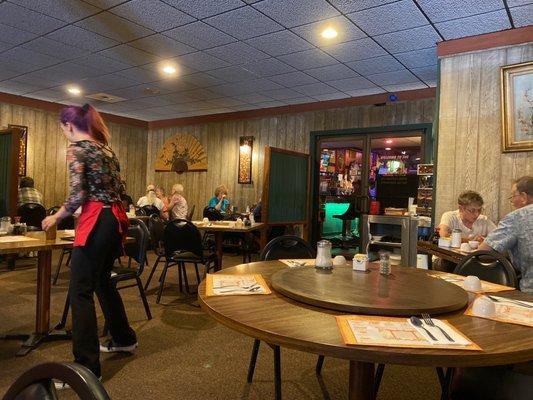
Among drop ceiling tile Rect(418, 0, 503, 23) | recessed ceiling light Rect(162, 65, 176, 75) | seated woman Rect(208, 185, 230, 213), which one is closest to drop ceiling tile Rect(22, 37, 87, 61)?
recessed ceiling light Rect(162, 65, 176, 75)

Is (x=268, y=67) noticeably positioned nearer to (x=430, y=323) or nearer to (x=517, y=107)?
(x=517, y=107)

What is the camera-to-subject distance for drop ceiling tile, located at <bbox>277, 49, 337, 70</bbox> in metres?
4.87

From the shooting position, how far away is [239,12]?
12.5 ft

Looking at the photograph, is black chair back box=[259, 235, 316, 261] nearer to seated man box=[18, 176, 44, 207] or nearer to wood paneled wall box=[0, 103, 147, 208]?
seated man box=[18, 176, 44, 207]

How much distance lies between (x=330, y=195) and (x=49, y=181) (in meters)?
5.63

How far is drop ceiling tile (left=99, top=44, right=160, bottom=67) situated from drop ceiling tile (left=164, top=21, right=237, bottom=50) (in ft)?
2.45

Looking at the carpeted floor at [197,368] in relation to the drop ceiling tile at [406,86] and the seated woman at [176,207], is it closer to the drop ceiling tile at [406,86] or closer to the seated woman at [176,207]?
the seated woman at [176,207]

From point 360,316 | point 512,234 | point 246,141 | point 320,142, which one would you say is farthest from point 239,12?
point 246,141

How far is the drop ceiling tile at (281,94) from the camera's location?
21.9 feet

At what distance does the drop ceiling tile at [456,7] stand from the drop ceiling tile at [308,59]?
141 cm

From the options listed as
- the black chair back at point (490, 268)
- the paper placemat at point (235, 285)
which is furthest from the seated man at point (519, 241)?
the paper placemat at point (235, 285)

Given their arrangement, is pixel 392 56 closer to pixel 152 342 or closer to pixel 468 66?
pixel 468 66

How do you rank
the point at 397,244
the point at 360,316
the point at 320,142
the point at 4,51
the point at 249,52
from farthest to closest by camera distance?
the point at 320,142 → the point at 4,51 → the point at 249,52 → the point at 397,244 → the point at 360,316

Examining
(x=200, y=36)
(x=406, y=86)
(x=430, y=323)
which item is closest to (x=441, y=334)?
(x=430, y=323)
